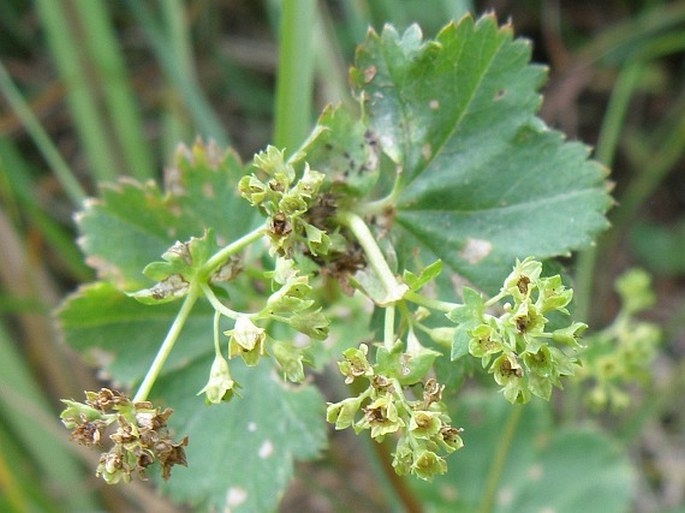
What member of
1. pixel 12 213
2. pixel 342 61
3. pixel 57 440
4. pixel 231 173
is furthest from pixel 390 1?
pixel 57 440

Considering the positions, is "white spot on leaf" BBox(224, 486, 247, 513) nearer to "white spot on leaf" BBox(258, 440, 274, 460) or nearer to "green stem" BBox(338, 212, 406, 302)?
"white spot on leaf" BBox(258, 440, 274, 460)

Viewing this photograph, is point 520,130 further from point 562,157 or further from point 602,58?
point 602,58

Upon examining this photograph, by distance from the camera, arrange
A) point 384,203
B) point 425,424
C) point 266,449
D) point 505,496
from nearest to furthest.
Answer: point 425,424 < point 384,203 < point 266,449 < point 505,496

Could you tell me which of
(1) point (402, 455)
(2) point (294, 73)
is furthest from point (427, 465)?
(2) point (294, 73)

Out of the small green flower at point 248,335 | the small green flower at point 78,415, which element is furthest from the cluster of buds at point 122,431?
the small green flower at point 248,335

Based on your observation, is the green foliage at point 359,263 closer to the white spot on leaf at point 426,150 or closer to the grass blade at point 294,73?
the white spot on leaf at point 426,150

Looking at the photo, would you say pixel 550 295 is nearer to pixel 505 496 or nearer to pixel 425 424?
pixel 425 424

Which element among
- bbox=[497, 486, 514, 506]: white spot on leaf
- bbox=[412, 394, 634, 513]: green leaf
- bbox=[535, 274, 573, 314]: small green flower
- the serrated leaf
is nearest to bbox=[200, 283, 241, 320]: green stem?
bbox=[535, 274, 573, 314]: small green flower
